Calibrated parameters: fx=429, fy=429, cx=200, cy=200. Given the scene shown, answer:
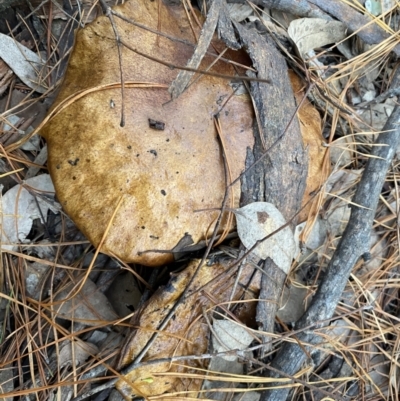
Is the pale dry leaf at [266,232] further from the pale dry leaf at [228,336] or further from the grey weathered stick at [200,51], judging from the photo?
the grey weathered stick at [200,51]

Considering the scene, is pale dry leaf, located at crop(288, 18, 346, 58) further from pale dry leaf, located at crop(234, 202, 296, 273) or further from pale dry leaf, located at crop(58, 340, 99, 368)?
pale dry leaf, located at crop(58, 340, 99, 368)

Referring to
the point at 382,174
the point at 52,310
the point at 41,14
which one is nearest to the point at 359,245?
the point at 382,174

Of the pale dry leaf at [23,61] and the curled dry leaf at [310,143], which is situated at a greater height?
the pale dry leaf at [23,61]

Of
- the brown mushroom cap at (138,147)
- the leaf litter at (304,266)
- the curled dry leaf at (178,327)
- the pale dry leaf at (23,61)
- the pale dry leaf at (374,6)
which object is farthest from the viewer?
the pale dry leaf at (374,6)

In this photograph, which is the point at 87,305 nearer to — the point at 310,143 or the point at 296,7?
the point at 310,143

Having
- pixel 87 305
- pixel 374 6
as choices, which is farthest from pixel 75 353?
pixel 374 6

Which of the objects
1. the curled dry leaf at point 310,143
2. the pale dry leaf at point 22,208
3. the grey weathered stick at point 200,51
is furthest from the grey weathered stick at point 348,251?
the pale dry leaf at point 22,208

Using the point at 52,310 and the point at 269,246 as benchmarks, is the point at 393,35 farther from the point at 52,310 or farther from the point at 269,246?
the point at 52,310
